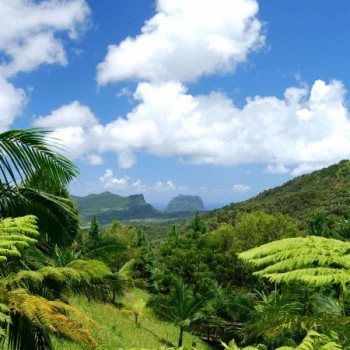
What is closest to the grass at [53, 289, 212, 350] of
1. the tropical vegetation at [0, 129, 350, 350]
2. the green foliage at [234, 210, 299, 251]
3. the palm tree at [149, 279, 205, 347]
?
the tropical vegetation at [0, 129, 350, 350]

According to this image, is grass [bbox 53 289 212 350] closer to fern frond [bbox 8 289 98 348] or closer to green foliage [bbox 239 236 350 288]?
fern frond [bbox 8 289 98 348]

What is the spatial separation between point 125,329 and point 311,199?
7157 centimetres

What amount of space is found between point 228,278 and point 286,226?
24.8 feet

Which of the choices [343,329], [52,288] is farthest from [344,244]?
[52,288]

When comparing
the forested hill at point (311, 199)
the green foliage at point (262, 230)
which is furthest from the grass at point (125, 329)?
the forested hill at point (311, 199)

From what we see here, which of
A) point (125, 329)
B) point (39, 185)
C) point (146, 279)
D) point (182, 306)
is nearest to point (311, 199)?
point (146, 279)

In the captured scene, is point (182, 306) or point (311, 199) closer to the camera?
point (182, 306)

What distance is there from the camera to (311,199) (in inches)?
3356

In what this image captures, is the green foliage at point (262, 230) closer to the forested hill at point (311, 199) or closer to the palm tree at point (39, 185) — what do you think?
the forested hill at point (311, 199)

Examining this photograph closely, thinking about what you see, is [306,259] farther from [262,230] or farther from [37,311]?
[262,230]

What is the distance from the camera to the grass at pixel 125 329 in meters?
16.8

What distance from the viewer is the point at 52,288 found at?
5.44m

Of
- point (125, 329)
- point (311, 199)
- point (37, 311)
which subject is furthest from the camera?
point (311, 199)

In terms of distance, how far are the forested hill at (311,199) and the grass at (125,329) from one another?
27035mm
